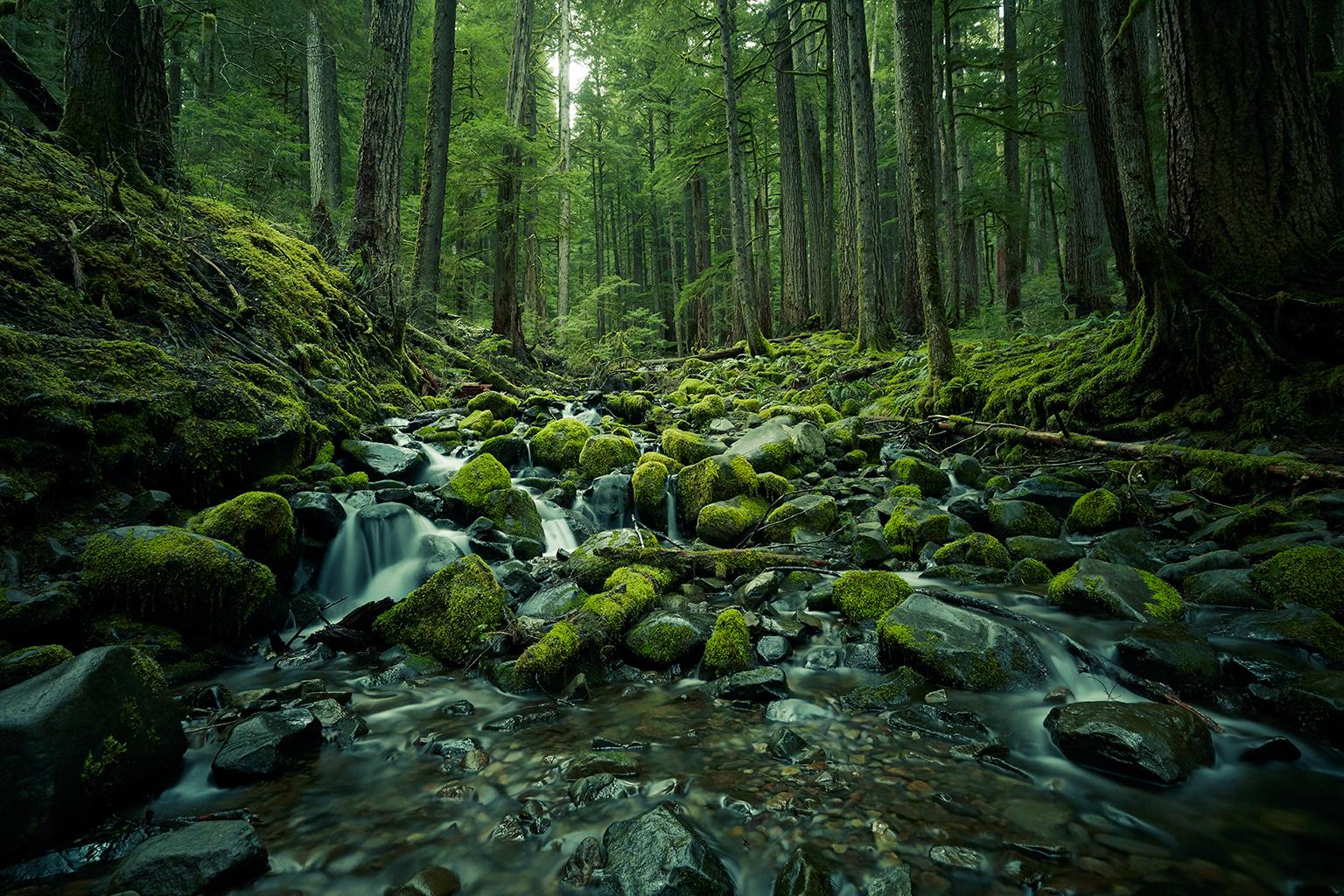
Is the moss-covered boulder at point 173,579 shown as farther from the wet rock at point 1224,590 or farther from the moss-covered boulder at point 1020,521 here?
the wet rock at point 1224,590

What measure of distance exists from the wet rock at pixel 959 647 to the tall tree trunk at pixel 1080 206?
11.5 metres

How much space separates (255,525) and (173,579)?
66cm

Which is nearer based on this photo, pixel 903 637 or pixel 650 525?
pixel 903 637

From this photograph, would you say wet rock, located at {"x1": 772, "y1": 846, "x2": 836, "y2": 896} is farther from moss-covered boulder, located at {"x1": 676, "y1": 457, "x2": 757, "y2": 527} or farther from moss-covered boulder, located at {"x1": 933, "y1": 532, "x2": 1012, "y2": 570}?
moss-covered boulder, located at {"x1": 676, "y1": 457, "x2": 757, "y2": 527}

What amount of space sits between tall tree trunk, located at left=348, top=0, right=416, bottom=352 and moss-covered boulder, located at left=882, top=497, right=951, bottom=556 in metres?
7.98

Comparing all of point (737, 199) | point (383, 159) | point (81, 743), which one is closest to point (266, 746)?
point (81, 743)

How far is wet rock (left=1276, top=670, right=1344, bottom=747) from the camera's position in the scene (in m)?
2.37

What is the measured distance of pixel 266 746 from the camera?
2578 mm

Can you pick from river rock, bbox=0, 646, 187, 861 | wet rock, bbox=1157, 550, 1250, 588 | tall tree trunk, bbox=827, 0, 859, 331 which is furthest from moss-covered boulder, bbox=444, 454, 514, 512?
tall tree trunk, bbox=827, 0, 859, 331

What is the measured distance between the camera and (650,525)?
6.14 metres

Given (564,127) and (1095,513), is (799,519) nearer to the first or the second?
(1095,513)

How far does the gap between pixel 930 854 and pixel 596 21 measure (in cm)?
2560

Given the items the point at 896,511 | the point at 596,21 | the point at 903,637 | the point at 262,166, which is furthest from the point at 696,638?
the point at 596,21

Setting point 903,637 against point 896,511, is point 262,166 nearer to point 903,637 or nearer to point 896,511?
point 896,511
